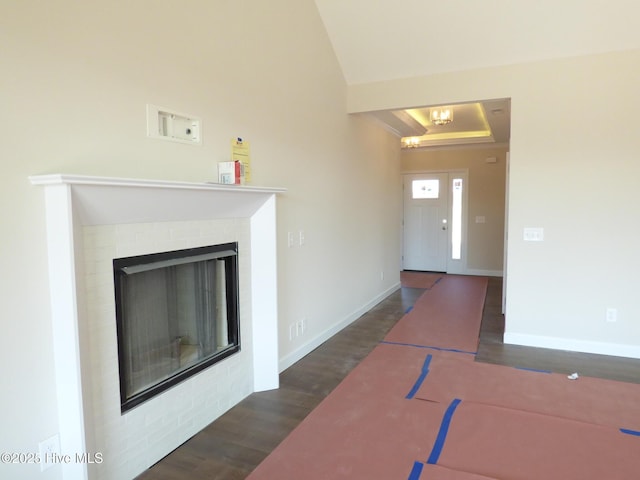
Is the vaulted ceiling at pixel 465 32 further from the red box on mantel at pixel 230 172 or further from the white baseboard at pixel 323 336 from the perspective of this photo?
the white baseboard at pixel 323 336

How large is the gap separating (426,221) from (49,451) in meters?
7.87

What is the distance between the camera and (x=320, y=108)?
418cm

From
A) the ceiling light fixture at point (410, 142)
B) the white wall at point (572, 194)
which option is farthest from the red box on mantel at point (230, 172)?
the ceiling light fixture at point (410, 142)

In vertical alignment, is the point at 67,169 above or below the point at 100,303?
above

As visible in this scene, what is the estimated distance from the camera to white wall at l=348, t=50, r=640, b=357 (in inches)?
152

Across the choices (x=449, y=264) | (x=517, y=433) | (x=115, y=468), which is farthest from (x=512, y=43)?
(x=449, y=264)

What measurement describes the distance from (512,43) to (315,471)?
3.89 metres

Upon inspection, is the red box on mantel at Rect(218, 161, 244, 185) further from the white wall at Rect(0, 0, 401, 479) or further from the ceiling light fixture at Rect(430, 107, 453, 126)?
the ceiling light fixture at Rect(430, 107, 453, 126)

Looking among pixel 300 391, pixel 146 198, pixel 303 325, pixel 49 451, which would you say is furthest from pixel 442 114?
pixel 49 451

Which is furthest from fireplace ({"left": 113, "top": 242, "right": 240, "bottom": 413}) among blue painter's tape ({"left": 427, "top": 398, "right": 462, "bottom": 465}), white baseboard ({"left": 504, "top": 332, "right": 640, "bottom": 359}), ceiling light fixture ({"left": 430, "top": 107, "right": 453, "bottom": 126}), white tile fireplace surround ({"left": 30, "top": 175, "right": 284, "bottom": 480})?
ceiling light fixture ({"left": 430, "top": 107, "right": 453, "bottom": 126})

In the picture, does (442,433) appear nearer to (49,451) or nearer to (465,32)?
(49,451)

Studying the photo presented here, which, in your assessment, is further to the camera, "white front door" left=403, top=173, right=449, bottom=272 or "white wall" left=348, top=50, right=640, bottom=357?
"white front door" left=403, top=173, right=449, bottom=272

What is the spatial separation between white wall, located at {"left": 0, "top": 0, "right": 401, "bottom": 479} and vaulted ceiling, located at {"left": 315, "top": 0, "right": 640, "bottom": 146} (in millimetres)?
330

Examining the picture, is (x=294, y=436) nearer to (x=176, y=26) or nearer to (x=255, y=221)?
(x=255, y=221)
